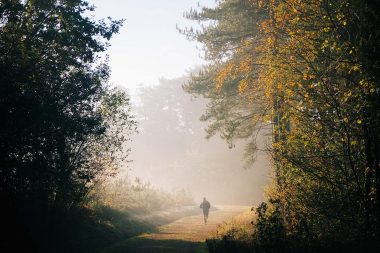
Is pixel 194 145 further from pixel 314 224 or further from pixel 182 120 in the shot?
pixel 314 224

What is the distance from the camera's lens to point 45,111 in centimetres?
1098

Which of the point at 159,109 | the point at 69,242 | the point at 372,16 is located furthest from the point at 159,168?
the point at 372,16

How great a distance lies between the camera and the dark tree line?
10.3 m

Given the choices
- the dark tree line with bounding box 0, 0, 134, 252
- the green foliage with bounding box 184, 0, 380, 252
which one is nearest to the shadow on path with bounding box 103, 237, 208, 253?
the dark tree line with bounding box 0, 0, 134, 252

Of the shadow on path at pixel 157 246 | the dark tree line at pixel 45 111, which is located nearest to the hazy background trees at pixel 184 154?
the shadow on path at pixel 157 246

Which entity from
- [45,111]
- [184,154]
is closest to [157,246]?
[45,111]

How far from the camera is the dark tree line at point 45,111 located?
10266 mm

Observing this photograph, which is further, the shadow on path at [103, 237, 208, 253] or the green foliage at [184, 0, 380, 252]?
the shadow on path at [103, 237, 208, 253]

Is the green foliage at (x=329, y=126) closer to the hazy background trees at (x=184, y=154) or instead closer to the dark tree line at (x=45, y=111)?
the dark tree line at (x=45, y=111)

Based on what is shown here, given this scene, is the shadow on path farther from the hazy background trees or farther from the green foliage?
the hazy background trees

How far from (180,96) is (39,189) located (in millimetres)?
78988

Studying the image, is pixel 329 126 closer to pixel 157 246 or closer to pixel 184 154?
pixel 157 246

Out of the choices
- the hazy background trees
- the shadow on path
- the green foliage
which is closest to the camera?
the green foliage

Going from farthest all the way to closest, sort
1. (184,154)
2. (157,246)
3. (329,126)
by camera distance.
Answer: (184,154)
(157,246)
(329,126)
